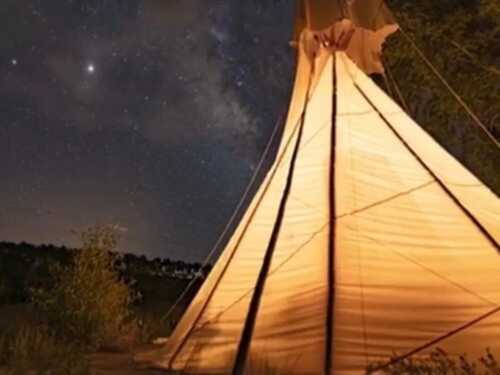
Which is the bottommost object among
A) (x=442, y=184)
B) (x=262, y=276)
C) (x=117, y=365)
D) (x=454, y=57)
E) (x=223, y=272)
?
(x=117, y=365)

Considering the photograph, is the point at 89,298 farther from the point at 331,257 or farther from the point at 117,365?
the point at 331,257

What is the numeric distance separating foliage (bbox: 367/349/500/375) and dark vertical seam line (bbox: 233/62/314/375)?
74 centimetres

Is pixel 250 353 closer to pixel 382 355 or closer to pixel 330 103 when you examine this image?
pixel 382 355

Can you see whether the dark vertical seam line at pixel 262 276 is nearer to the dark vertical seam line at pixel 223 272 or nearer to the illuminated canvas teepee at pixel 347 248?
the illuminated canvas teepee at pixel 347 248

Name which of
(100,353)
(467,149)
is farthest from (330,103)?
(467,149)

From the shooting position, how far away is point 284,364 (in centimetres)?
470

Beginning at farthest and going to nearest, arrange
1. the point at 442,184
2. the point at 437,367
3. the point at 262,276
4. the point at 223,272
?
the point at 223,272 → the point at 442,184 → the point at 262,276 → the point at 437,367

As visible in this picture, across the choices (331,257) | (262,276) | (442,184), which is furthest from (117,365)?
(442,184)

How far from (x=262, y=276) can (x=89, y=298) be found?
3632 millimetres

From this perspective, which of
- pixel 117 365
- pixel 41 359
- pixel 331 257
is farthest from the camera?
pixel 117 365

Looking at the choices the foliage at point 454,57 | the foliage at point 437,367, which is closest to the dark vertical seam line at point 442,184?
the foliage at point 437,367

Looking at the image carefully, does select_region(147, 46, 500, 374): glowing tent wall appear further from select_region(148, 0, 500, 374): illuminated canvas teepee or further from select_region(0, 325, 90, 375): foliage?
select_region(0, 325, 90, 375): foliage

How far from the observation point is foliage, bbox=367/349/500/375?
3.77 metres

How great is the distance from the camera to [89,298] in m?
7.76
